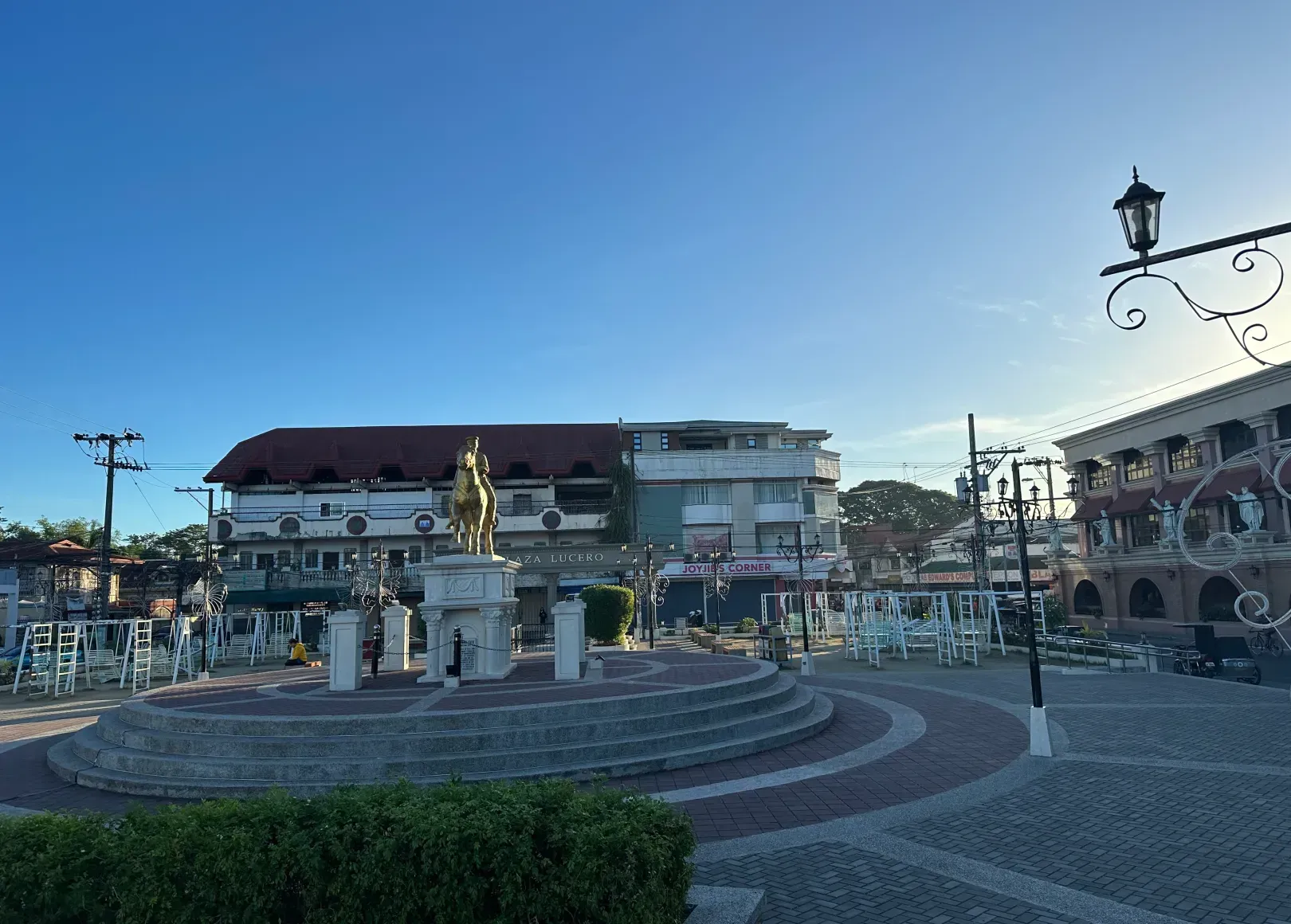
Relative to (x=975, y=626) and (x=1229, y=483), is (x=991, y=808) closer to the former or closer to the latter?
(x=975, y=626)

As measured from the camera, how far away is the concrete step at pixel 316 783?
9859 millimetres

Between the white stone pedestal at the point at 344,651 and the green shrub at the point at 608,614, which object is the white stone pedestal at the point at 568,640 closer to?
the white stone pedestal at the point at 344,651

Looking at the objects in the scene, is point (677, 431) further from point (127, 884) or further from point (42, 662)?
point (127, 884)

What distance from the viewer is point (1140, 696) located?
16.3 m

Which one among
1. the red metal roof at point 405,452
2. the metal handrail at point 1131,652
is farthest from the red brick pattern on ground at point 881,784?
the red metal roof at point 405,452

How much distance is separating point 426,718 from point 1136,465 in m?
42.8

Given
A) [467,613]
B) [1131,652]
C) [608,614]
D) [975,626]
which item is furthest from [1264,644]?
[467,613]

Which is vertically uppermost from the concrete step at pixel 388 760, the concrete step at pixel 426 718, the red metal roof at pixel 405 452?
the red metal roof at pixel 405 452

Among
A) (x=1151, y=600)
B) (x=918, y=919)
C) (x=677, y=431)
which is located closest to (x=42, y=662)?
(x=918, y=919)

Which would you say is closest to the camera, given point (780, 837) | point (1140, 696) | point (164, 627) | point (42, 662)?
point (780, 837)

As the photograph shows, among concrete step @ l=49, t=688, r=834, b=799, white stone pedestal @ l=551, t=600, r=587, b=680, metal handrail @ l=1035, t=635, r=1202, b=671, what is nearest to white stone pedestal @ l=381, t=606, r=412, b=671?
white stone pedestal @ l=551, t=600, r=587, b=680

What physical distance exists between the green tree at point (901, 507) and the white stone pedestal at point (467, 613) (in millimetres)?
66657

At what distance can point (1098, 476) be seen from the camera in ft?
149

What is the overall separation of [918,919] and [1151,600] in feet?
140
